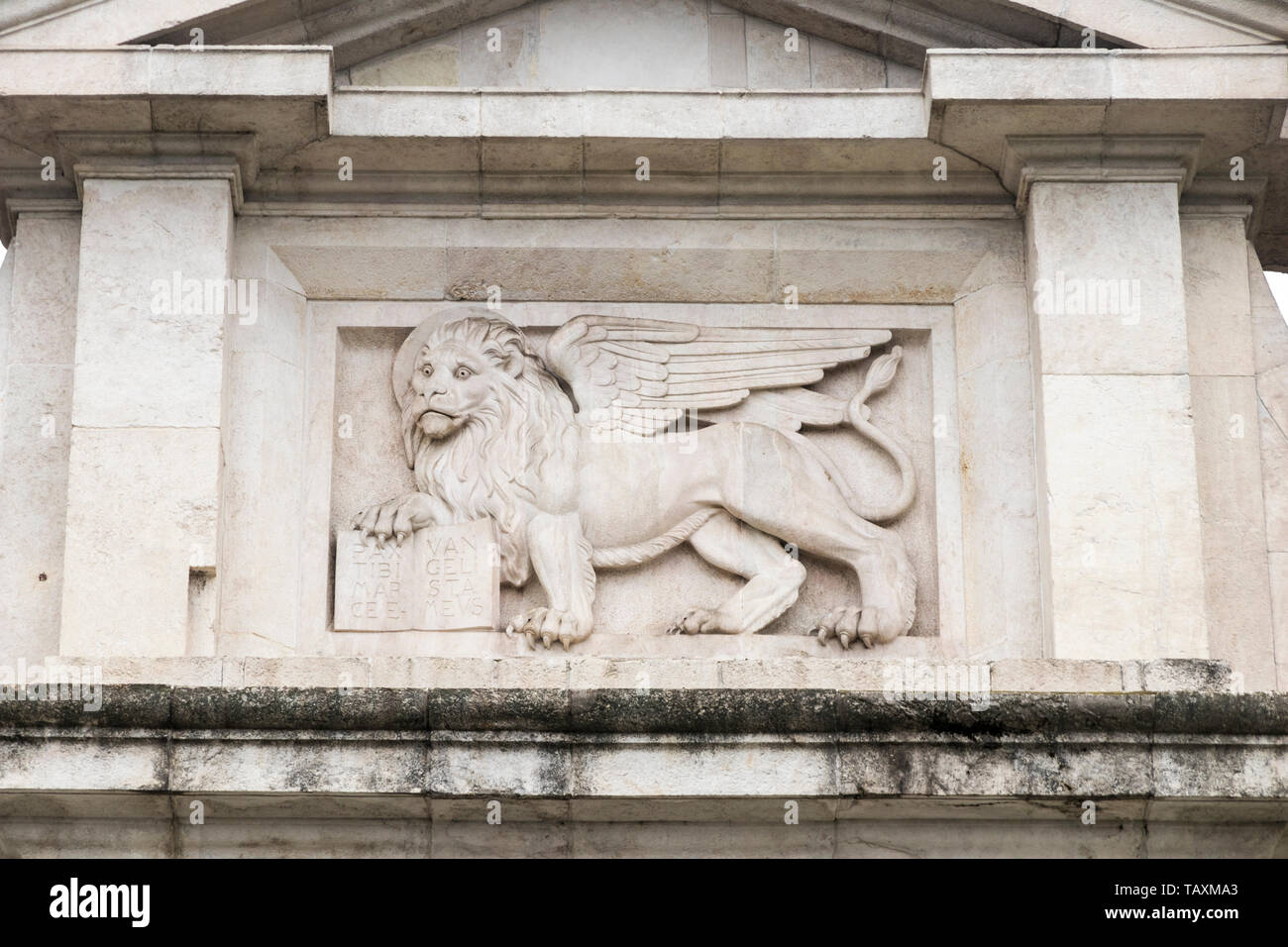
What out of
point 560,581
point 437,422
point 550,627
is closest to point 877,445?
point 560,581

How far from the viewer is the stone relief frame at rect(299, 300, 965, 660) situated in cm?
1324

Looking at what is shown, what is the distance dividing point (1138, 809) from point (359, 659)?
12.1 ft

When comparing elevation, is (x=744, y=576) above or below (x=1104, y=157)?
below

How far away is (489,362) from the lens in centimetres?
1380

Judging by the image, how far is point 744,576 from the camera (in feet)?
44.4

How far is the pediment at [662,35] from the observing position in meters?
13.8

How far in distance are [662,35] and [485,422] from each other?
242cm

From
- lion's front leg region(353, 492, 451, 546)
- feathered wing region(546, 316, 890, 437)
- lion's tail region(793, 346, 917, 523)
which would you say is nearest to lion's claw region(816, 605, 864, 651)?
lion's tail region(793, 346, 917, 523)

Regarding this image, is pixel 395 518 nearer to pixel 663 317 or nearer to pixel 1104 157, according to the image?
pixel 663 317

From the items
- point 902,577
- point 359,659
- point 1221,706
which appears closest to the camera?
point 1221,706

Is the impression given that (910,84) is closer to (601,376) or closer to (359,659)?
(601,376)

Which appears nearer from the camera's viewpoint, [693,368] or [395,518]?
[395,518]

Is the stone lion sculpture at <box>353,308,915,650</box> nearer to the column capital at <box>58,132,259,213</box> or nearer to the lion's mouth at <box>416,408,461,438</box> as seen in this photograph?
the lion's mouth at <box>416,408,461,438</box>
